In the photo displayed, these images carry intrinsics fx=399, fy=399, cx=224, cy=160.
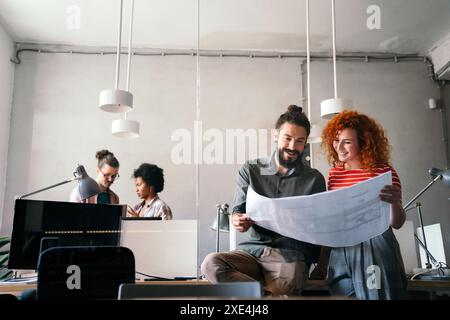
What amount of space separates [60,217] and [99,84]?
Result: 0.59m

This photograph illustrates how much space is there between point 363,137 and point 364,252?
464 millimetres

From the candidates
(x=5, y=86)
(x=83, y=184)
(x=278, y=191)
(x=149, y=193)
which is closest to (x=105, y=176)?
(x=83, y=184)

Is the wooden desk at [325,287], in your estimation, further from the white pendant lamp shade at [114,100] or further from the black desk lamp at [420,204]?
the white pendant lamp shade at [114,100]

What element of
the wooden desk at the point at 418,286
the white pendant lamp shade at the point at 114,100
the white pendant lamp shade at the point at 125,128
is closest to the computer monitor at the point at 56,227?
the white pendant lamp shade at the point at 125,128

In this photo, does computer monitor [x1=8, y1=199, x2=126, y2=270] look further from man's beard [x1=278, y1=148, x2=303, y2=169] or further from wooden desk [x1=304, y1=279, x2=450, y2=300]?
wooden desk [x1=304, y1=279, x2=450, y2=300]

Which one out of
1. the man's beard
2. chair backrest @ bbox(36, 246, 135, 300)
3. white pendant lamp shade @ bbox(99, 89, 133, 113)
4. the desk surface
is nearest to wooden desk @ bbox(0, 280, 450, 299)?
the desk surface

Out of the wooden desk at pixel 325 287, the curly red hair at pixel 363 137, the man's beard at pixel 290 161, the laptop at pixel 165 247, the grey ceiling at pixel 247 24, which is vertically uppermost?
the grey ceiling at pixel 247 24

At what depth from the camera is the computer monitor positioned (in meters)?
1.62

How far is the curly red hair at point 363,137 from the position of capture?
156cm

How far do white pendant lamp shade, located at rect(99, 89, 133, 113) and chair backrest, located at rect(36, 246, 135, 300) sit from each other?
0.60m

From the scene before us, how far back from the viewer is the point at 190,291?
112 centimetres

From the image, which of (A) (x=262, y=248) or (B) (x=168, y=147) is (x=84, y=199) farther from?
(A) (x=262, y=248)

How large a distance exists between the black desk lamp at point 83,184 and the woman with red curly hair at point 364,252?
0.97m

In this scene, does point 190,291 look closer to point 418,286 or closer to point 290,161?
point 290,161
